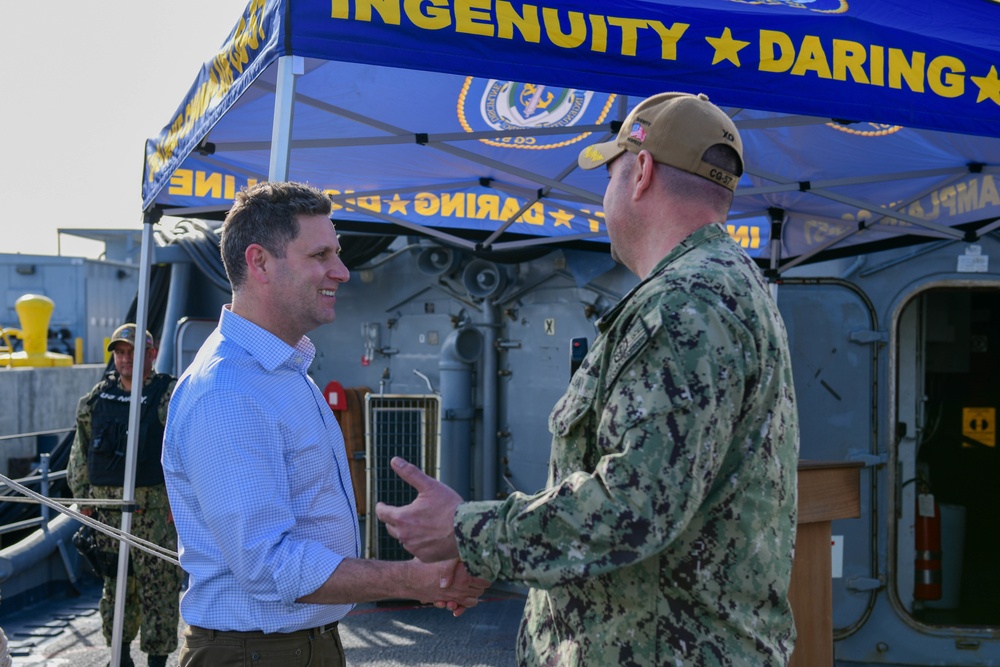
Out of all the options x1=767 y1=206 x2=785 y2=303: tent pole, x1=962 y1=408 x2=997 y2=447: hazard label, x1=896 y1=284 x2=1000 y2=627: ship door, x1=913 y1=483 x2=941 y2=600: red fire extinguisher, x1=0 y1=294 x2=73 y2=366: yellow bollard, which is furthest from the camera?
x1=0 y1=294 x2=73 y2=366: yellow bollard

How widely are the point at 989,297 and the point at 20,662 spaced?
8450 mm

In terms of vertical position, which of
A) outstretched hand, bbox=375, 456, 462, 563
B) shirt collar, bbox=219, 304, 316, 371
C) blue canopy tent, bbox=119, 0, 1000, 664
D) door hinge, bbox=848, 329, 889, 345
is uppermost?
blue canopy tent, bbox=119, 0, 1000, 664

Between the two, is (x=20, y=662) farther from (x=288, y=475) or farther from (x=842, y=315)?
(x=842, y=315)

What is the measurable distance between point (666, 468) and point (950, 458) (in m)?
8.58

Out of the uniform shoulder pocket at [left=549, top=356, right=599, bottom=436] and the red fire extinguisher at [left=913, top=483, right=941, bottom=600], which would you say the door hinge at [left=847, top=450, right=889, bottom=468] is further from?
the uniform shoulder pocket at [left=549, top=356, right=599, bottom=436]

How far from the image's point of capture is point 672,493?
155 centimetres

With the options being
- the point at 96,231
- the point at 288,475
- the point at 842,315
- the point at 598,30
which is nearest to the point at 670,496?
the point at 288,475

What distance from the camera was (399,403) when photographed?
8062 mm

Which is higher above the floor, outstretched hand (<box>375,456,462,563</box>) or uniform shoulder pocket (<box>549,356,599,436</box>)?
uniform shoulder pocket (<box>549,356,599,436</box>)

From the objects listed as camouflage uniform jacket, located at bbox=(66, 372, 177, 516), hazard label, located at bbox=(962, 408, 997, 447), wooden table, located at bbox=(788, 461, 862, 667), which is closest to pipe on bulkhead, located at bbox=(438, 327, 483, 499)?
camouflage uniform jacket, located at bbox=(66, 372, 177, 516)

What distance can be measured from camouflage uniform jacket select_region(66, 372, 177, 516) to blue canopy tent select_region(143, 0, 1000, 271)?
4.38 ft

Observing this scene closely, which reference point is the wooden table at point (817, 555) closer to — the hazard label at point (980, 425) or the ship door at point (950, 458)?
the ship door at point (950, 458)

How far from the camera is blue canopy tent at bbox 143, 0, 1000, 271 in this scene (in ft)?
9.54

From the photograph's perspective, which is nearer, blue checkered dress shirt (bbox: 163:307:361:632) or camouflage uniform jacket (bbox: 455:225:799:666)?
camouflage uniform jacket (bbox: 455:225:799:666)
